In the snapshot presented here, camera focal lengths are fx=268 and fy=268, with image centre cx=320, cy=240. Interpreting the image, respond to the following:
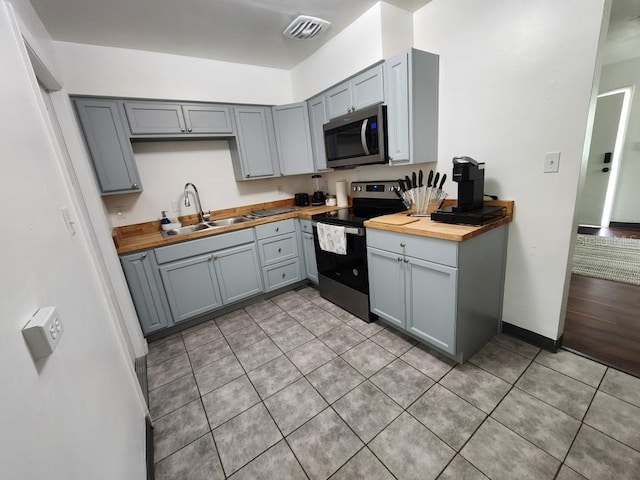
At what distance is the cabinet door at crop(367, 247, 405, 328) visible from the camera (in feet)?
6.54

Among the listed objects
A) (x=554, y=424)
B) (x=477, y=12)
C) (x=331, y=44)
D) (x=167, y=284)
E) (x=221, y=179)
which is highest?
(x=331, y=44)

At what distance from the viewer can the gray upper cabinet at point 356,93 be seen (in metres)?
2.13

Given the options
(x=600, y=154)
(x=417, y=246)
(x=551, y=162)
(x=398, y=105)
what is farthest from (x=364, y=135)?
(x=600, y=154)

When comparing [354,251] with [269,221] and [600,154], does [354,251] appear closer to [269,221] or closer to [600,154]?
[269,221]

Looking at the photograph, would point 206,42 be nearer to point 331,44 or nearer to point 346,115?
point 331,44

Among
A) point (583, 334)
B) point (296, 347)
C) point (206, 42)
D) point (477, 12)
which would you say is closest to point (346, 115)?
point (477, 12)

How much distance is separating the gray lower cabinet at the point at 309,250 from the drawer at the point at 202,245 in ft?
1.89

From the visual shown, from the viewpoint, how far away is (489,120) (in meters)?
1.88

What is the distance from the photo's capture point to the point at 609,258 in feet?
10.3

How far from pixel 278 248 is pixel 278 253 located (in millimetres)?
57

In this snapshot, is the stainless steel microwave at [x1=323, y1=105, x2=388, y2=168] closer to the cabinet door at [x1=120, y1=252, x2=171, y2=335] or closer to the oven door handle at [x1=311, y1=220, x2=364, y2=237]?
the oven door handle at [x1=311, y1=220, x2=364, y2=237]

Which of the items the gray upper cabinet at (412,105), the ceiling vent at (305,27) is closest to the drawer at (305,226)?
the gray upper cabinet at (412,105)

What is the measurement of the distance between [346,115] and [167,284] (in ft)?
7.22

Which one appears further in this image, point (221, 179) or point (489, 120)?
point (221, 179)
